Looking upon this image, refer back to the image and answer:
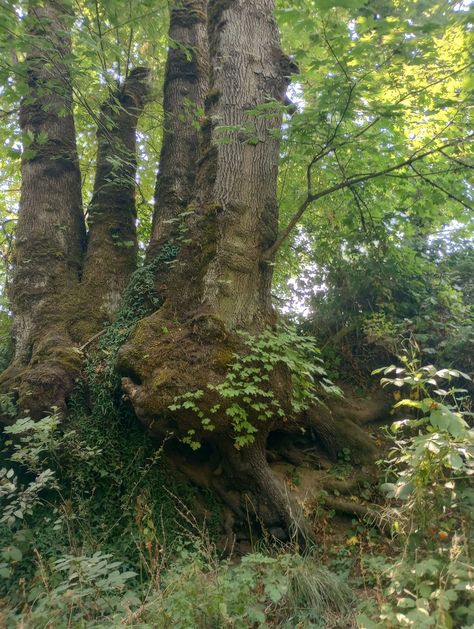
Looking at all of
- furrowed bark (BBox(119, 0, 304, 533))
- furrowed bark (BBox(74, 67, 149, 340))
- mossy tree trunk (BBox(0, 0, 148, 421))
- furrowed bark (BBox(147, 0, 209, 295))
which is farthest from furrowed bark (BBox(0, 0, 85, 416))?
furrowed bark (BBox(147, 0, 209, 295))

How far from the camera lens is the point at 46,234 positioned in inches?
264

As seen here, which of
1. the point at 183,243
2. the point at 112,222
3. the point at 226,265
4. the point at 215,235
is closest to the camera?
the point at 226,265

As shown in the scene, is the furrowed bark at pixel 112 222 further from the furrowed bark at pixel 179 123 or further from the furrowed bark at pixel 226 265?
the furrowed bark at pixel 226 265

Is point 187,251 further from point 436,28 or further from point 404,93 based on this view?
point 436,28

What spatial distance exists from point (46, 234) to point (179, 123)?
2767 mm

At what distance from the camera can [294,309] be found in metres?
7.95

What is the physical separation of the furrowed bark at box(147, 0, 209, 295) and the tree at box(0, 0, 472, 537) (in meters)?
0.03

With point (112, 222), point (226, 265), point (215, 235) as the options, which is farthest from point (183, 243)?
point (112, 222)

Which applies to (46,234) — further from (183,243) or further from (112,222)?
(183,243)

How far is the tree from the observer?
4594 mm

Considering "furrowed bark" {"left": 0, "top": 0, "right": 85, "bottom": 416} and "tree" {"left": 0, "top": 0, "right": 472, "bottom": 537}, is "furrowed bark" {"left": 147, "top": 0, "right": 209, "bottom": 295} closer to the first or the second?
"tree" {"left": 0, "top": 0, "right": 472, "bottom": 537}

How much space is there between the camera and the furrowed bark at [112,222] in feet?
20.9

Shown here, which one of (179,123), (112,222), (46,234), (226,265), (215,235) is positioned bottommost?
(226,265)

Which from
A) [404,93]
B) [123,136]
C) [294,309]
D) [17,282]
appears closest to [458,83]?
[404,93]
